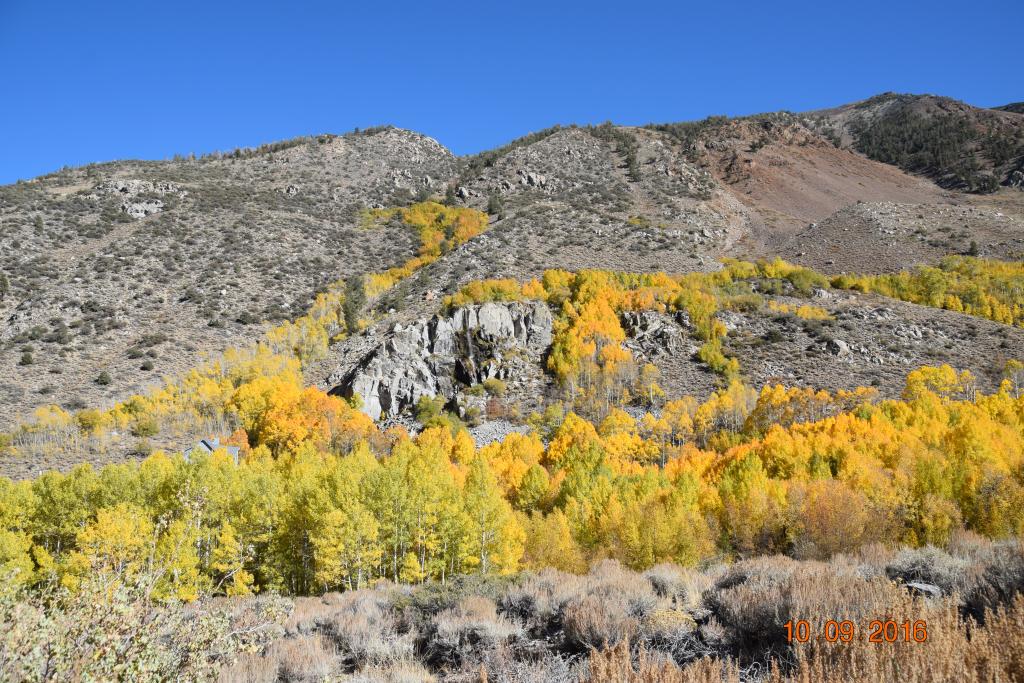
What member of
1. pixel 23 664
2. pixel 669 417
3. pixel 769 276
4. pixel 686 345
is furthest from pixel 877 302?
pixel 23 664

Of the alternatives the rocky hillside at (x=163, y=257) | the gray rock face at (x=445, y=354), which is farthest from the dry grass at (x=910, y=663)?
the gray rock face at (x=445, y=354)

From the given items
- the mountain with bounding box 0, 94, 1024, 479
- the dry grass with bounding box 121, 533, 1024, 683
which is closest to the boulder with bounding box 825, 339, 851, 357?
the mountain with bounding box 0, 94, 1024, 479

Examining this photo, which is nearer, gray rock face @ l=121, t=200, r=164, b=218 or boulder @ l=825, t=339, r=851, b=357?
boulder @ l=825, t=339, r=851, b=357

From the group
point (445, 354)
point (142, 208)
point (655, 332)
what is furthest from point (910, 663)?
point (142, 208)

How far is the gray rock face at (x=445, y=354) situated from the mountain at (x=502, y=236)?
1.33 metres

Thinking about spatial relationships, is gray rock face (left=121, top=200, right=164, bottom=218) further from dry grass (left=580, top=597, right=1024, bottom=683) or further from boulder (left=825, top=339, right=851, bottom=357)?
dry grass (left=580, top=597, right=1024, bottom=683)

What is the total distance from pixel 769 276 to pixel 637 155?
190 feet

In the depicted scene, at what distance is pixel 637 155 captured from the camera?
395ft
